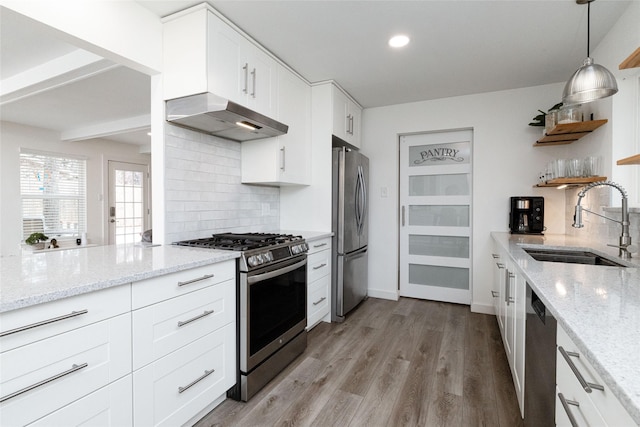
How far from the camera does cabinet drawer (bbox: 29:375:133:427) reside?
1.06 meters

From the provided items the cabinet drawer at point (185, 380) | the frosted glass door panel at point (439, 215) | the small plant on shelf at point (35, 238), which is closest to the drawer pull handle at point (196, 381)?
the cabinet drawer at point (185, 380)

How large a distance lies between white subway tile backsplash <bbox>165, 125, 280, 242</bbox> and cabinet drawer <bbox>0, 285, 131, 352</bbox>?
0.95 metres

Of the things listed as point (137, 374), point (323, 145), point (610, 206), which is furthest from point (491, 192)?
point (137, 374)

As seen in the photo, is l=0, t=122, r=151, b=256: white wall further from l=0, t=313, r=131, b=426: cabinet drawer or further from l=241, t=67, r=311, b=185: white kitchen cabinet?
l=0, t=313, r=131, b=426: cabinet drawer

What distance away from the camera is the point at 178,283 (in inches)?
58.2

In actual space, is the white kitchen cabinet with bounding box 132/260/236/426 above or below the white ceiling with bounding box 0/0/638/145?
below

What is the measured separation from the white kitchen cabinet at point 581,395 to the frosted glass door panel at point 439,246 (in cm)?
276

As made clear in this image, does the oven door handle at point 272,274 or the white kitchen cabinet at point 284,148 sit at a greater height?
the white kitchen cabinet at point 284,148

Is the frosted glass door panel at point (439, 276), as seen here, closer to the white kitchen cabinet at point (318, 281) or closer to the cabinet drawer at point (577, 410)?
the white kitchen cabinet at point (318, 281)

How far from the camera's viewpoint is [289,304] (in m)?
2.27

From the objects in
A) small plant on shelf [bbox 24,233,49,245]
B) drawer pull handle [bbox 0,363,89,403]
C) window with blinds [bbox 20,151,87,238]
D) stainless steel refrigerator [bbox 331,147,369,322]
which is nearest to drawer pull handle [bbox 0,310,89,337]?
drawer pull handle [bbox 0,363,89,403]

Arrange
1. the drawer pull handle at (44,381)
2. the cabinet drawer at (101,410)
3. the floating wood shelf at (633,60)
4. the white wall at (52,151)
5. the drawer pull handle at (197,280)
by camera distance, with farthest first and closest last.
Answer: the white wall at (52,151), the drawer pull handle at (197,280), the floating wood shelf at (633,60), the cabinet drawer at (101,410), the drawer pull handle at (44,381)

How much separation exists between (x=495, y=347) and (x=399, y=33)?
Answer: 2.56 meters

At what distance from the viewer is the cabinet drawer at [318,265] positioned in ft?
8.97
